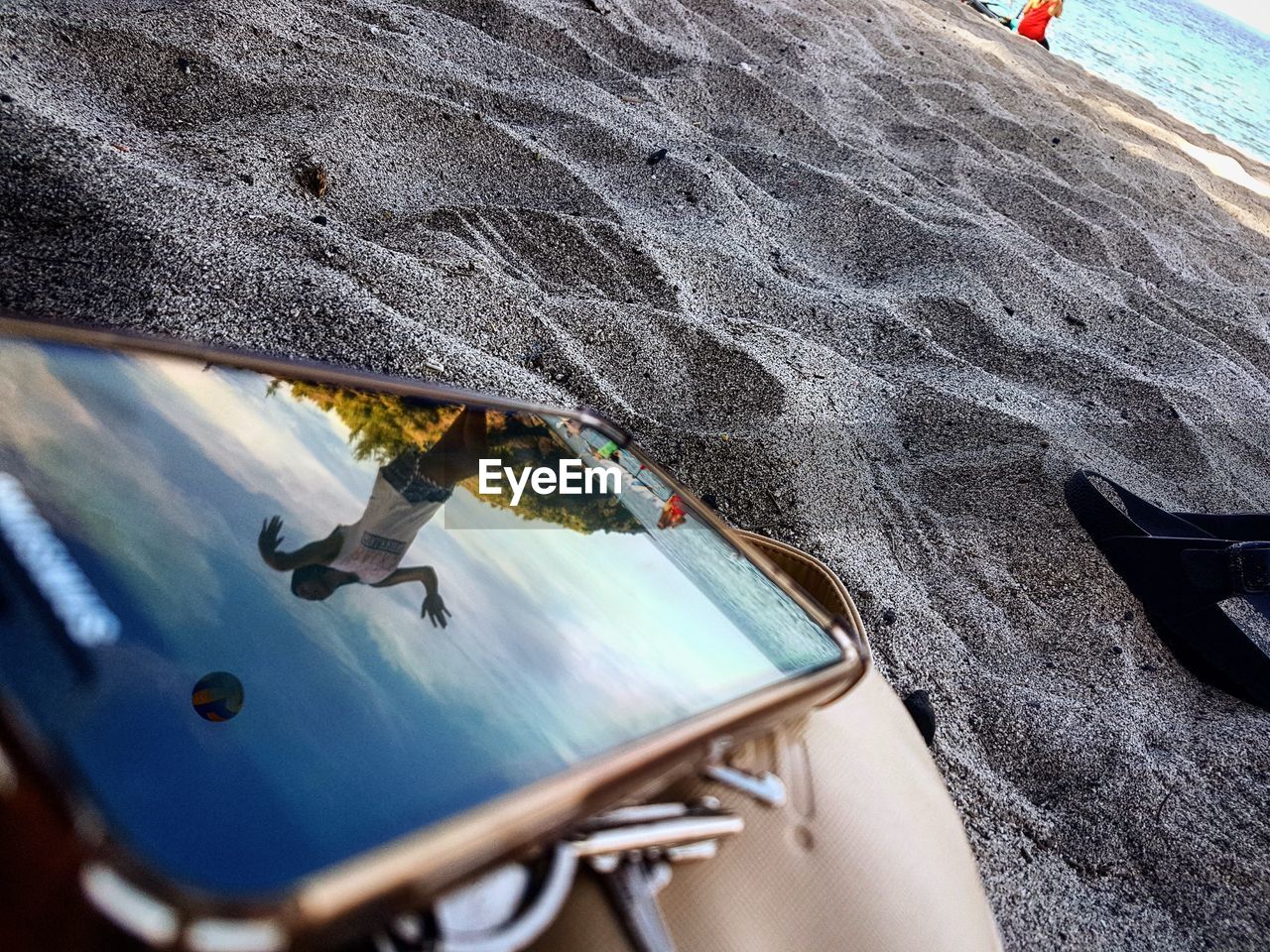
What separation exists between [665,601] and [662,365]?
126 centimetres

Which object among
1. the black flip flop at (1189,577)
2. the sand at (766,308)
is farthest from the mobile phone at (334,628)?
the black flip flop at (1189,577)

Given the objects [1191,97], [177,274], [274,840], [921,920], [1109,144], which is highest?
[1191,97]

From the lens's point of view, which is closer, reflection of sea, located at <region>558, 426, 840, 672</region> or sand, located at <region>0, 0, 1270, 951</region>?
reflection of sea, located at <region>558, 426, 840, 672</region>

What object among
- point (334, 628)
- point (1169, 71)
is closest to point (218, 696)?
point (334, 628)

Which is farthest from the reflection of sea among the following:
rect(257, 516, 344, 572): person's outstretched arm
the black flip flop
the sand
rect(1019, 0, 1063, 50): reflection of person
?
rect(1019, 0, 1063, 50): reflection of person

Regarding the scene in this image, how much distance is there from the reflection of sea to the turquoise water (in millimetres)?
11371

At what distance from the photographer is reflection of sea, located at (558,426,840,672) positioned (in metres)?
0.74

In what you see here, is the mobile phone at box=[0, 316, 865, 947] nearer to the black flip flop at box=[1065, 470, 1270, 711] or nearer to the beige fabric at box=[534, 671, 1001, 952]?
the beige fabric at box=[534, 671, 1001, 952]

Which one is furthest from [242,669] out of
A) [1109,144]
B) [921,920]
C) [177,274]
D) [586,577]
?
[1109,144]

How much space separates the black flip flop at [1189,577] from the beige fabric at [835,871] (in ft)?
3.98

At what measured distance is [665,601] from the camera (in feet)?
2.39

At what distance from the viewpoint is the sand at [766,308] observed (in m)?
1.47

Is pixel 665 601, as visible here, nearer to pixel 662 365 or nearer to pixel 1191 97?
pixel 662 365

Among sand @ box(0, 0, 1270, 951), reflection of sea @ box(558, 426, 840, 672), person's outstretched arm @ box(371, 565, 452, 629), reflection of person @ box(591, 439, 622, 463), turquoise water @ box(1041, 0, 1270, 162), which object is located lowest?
sand @ box(0, 0, 1270, 951)
